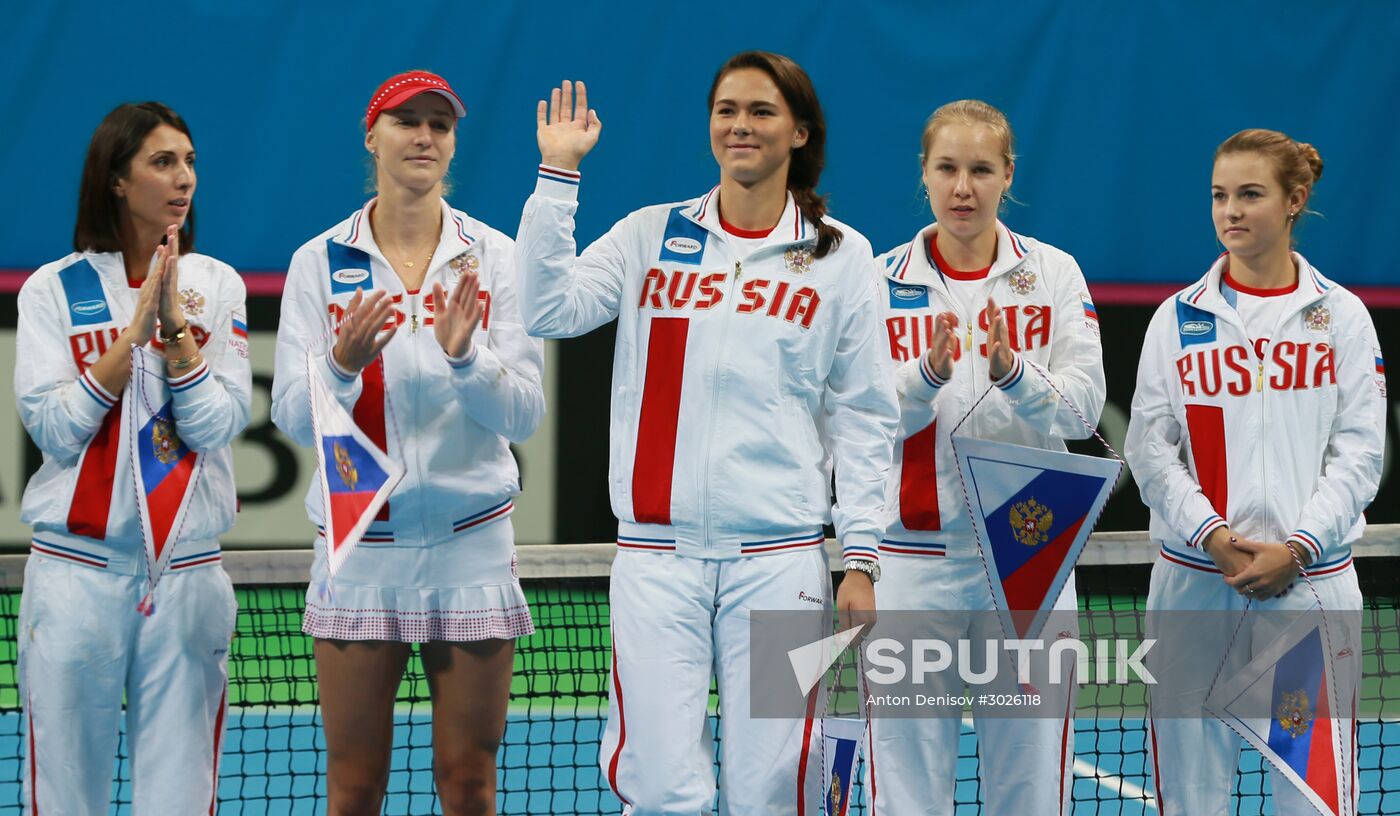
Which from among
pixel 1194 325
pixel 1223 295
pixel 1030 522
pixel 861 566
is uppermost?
pixel 1223 295

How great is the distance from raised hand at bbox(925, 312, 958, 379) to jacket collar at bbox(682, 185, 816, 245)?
0.51 meters

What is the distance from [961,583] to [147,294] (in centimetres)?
240

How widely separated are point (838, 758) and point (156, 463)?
200cm

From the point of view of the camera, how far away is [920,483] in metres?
4.66

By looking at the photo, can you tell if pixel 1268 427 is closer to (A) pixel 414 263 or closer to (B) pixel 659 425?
(B) pixel 659 425

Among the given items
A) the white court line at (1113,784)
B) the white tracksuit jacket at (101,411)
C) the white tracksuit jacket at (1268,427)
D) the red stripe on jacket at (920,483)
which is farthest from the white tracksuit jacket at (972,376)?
the white court line at (1113,784)

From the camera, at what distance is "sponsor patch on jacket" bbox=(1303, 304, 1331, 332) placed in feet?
15.8

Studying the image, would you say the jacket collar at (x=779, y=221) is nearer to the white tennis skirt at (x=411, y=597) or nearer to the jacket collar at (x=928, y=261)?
the jacket collar at (x=928, y=261)

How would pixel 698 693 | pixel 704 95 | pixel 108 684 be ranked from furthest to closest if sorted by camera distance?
pixel 704 95 → pixel 108 684 → pixel 698 693

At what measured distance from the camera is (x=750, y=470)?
404cm

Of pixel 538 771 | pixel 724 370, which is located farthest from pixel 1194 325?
pixel 538 771

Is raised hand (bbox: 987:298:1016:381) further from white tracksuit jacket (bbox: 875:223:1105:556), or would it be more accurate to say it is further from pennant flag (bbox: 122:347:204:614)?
pennant flag (bbox: 122:347:204:614)

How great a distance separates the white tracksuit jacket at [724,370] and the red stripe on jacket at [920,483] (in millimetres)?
431

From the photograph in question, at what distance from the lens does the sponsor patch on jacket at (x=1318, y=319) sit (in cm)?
481
